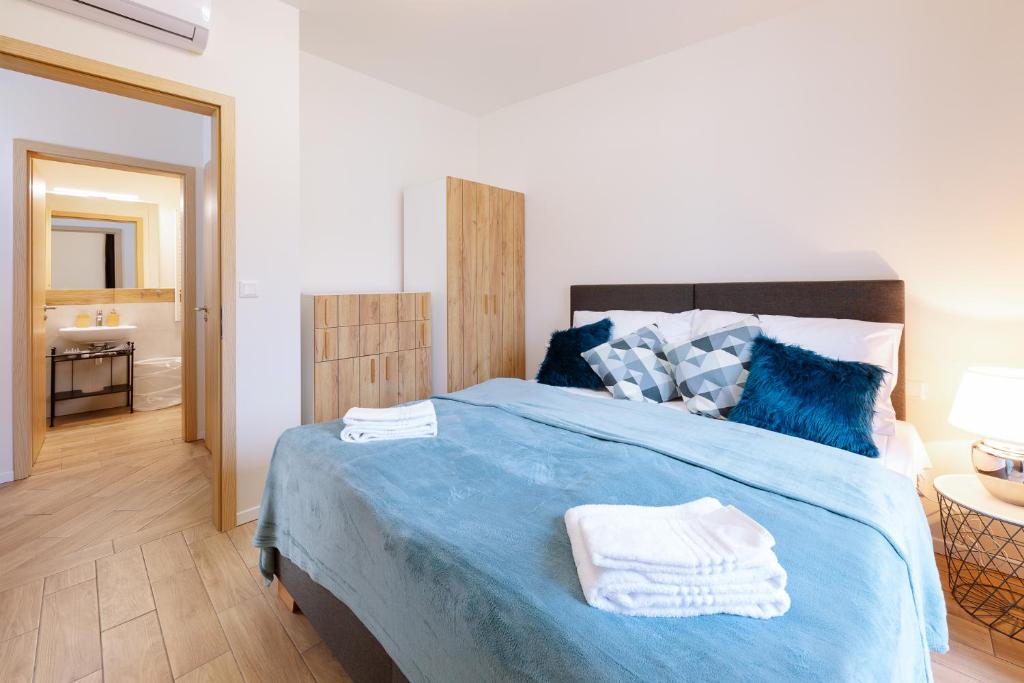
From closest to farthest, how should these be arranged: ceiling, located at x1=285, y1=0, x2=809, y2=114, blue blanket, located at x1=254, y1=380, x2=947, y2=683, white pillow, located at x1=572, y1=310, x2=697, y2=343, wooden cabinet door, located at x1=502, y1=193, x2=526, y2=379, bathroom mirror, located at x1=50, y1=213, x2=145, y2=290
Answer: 1. blue blanket, located at x1=254, y1=380, x2=947, y2=683
2. ceiling, located at x1=285, y1=0, x2=809, y2=114
3. white pillow, located at x1=572, y1=310, x2=697, y2=343
4. wooden cabinet door, located at x1=502, y1=193, x2=526, y2=379
5. bathroom mirror, located at x1=50, y1=213, x2=145, y2=290

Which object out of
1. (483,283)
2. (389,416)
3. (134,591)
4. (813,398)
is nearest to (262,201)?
(389,416)

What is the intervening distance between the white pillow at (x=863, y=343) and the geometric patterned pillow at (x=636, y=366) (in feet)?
→ 1.72

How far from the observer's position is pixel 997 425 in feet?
5.74

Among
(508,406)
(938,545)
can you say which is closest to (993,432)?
(938,545)

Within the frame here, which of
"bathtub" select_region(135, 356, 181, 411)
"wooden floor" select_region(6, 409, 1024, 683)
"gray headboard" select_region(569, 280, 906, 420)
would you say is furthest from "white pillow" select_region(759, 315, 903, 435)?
"bathtub" select_region(135, 356, 181, 411)

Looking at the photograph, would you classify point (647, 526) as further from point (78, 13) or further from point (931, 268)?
point (78, 13)

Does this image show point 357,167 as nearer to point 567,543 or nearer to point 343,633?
point 343,633

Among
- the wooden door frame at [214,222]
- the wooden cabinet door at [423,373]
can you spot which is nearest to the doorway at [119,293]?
the wooden door frame at [214,222]

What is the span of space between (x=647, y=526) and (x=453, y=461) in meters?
0.73

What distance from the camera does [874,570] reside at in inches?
38.4

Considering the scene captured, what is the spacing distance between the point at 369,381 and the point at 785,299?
248 cm

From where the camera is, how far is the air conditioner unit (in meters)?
1.95

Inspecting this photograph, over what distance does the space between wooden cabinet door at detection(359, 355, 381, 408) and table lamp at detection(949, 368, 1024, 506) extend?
2889 millimetres

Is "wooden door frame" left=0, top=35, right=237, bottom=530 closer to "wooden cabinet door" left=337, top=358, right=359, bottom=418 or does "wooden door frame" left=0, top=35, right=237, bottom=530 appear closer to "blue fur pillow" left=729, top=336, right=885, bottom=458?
"wooden cabinet door" left=337, top=358, right=359, bottom=418
